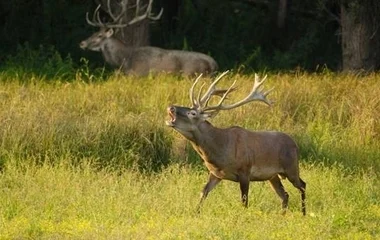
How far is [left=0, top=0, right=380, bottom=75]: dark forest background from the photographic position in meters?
23.2

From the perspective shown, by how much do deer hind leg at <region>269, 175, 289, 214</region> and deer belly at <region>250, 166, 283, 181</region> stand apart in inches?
8.1

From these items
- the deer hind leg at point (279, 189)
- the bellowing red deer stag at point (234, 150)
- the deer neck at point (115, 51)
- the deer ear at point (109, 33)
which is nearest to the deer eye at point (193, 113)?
the bellowing red deer stag at point (234, 150)

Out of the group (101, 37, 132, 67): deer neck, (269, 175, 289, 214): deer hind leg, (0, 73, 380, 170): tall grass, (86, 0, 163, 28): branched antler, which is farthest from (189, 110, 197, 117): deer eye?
(101, 37, 132, 67): deer neck

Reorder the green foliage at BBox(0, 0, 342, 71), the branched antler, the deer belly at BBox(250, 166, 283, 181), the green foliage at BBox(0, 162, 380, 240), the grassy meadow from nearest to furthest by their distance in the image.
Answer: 1. the green foliage at BBox(0, 162, 380, 240)
2. the grassy meadow
3. the deer belly at BBox(250, 166, 283, 181)
4. the branched antler
5. the green foliage at BBox(0, 0, 342, 71)

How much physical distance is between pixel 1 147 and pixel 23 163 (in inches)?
18.1

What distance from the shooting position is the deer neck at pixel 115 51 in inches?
803

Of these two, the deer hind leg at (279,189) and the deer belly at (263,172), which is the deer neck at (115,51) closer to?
the deer hind leg at (279,189)

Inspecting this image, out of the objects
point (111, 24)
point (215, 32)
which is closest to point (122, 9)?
point (111, 24)

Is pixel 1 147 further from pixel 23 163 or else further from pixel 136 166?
pixel 136 166

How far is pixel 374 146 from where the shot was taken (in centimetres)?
A: 1438

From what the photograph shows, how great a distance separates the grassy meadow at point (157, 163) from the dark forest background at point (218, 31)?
4551 mm

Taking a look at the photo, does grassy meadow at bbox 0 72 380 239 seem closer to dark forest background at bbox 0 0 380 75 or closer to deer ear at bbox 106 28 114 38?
deer ear at bbox 106 28 114 38

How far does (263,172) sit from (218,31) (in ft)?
47.4

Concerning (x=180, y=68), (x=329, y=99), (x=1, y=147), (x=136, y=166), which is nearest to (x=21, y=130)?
(x=1, y=147)
